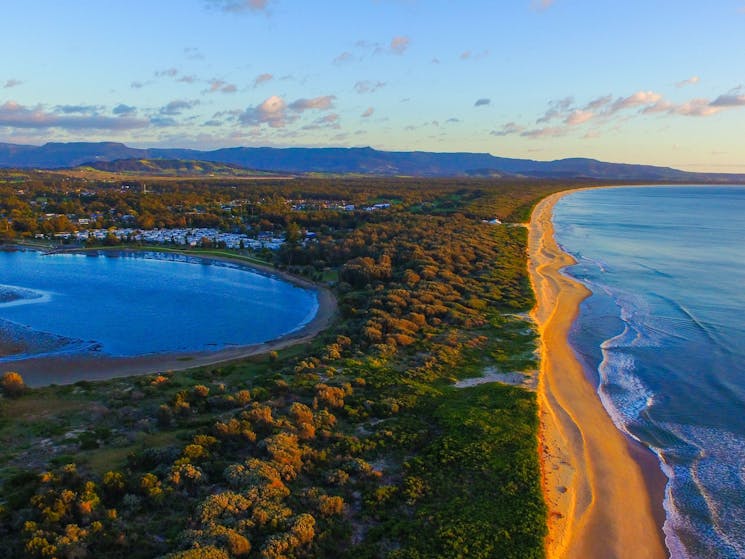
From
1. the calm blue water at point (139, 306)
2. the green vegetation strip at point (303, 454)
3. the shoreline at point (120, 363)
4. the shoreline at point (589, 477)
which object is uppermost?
the green vegetation strip at point (303, 454)

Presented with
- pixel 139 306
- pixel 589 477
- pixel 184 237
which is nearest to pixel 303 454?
pixel 589 477

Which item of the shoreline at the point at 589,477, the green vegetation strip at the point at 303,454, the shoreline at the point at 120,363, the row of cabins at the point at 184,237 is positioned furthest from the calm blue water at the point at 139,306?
the shoreline at the point at 589,477

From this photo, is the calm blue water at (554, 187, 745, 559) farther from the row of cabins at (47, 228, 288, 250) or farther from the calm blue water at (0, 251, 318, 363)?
the row of cabins at (47, 228, 288, 250)

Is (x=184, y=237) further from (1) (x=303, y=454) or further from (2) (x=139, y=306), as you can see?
(1) (x=303, y=454)

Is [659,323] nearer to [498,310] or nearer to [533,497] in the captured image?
[498,310]

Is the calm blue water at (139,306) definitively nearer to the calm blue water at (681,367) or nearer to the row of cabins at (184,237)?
the row of cabins at (184,237)

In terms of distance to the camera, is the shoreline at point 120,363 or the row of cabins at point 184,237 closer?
the shoreline at point 120,363

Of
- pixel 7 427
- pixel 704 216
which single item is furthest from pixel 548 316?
pixel 704 216
